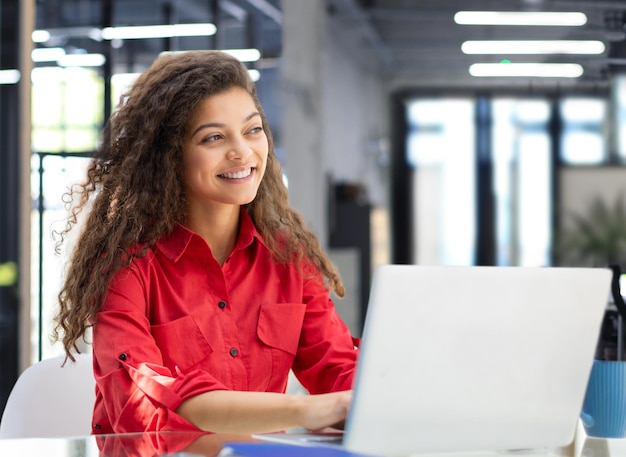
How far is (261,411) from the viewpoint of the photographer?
142 cm

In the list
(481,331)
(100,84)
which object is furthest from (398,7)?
(481,331)

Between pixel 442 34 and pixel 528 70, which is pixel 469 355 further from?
pixel 442 34

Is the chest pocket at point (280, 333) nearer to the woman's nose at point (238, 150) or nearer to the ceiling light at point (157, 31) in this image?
the woman's nose at point (238, 150)

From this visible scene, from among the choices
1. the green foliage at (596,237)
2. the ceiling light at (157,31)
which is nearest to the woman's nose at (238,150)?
the ceiling light at (157,31)

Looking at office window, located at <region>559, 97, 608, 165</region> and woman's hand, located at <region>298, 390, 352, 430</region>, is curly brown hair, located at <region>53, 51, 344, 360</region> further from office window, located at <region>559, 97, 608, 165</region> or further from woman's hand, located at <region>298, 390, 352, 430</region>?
office window, located at <region>559, 97, 608, 165</region>

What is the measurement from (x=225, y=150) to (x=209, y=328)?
33 cm

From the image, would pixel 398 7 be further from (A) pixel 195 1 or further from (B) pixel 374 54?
(A) pixel 195 1

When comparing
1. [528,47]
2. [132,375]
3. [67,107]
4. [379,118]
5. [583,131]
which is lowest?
[132,375]

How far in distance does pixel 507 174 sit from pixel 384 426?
27.7ft

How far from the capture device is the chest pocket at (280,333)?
1.83 m

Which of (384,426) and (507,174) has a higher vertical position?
(507,174)

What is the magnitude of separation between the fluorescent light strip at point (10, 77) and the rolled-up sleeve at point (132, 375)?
10.3ft

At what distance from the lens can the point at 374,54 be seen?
1087cm

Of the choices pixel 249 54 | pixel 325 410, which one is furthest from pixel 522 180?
pixel 325 410
